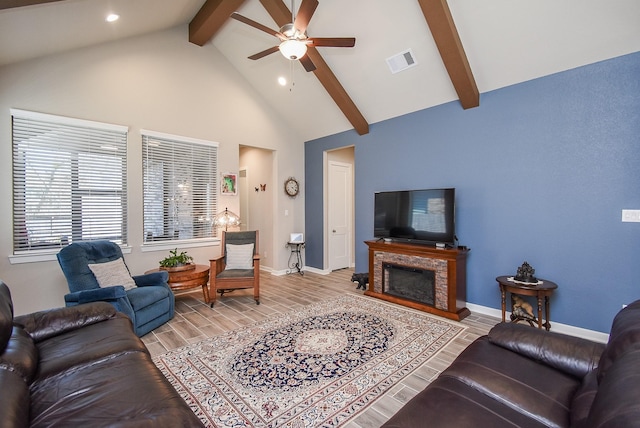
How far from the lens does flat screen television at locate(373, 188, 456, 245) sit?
374 centimetres

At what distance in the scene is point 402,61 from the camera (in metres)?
3.81

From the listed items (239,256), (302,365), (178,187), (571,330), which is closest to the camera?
(302,365)

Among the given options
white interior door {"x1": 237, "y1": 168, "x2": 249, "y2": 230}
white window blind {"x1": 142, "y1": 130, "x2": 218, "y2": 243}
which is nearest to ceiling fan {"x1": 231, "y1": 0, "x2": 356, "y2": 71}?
white window blind {"x1": 142, "y1": 130, "x2": 218, "y2": 243}

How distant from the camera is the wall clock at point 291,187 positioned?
612 cm

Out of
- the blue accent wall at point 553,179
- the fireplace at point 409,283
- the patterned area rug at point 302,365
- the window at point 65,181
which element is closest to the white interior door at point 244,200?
the window at point 65,181

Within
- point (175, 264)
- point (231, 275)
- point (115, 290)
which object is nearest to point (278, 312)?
point (231, 275)

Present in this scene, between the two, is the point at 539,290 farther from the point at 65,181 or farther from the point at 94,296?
the point at 65,181

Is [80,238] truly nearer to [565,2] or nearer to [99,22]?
[99,22]

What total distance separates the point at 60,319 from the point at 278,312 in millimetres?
2234

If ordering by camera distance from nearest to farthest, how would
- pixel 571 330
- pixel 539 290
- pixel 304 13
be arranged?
pixel 304 13 < pixel 539 290 < pixel 571 330

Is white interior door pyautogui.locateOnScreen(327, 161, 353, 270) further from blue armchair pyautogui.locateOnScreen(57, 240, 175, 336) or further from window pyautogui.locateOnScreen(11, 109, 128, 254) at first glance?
window pyautogui.locateOnScreen(11, 109, 128, 254)

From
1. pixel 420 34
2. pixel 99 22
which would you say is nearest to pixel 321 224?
pixel 420 34

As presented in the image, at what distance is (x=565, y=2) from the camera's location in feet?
8.75

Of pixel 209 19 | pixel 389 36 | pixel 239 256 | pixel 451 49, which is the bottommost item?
pixel 239 256
